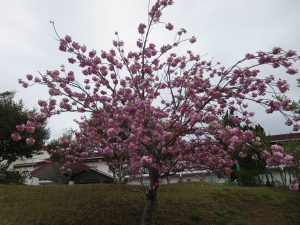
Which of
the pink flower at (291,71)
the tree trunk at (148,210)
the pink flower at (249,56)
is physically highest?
the pink flower at (249,56)

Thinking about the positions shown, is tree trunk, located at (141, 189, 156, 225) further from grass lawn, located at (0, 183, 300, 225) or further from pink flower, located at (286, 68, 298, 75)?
pink flower, located at (286, 68, 298, 75)

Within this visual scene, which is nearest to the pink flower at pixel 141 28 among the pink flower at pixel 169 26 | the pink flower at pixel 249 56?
the pink flower at pixel 169 26

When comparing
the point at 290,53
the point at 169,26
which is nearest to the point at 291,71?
the point at 290,53

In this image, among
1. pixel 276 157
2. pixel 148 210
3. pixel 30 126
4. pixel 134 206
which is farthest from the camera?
pixel 134 206

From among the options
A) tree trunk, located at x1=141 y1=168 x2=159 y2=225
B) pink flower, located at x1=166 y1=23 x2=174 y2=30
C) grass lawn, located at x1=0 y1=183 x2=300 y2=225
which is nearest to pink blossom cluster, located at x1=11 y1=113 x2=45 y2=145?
grass lawn, located at x1=0 y1=183 x2=300 y2=225

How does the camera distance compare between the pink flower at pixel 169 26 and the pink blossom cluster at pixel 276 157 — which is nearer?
the pink blossom cluster at pixel 276 157

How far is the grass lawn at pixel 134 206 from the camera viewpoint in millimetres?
8727

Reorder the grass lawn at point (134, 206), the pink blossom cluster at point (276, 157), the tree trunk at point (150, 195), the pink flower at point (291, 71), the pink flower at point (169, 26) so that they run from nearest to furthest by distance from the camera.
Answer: the pink blossom cluster at point (276, 157)
the pink flower at point (291, 71)
the tree trunk at point (150, 195)
the grass lawn at point (134, 206)
the pink flower at point (169, 26)

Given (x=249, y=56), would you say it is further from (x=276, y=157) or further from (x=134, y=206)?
(x=134, y=206)

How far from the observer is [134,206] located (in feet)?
32.6

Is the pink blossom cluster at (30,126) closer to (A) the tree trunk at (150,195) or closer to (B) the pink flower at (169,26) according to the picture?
(A) the tree trunk at (150,195)

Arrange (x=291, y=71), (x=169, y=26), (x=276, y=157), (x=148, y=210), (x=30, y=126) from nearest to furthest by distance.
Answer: (x=276, y=157) < (x=291, y=71) < (x=30, y=126) < (x=148, y=210) < (x=169, y=26)

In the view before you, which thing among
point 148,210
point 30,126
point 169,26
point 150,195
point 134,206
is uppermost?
point 169,26

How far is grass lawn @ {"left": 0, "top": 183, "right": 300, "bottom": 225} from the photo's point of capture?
8.73 m
